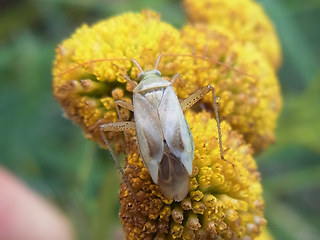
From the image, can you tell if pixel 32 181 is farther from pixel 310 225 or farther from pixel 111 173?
pixel 310 225

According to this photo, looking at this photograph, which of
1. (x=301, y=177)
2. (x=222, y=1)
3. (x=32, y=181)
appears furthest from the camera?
(x=301, y=177)

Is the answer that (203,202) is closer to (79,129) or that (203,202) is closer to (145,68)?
(145,68)

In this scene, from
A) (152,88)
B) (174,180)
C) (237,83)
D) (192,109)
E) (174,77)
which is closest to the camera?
(174,180)

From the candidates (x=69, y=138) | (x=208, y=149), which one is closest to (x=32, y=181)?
(x=69, y=138)

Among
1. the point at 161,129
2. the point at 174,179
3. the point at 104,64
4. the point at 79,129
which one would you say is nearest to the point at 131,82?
the point at 104,64

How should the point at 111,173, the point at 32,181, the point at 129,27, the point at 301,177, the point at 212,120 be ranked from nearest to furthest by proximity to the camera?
the point at 212,120
the point at 129,27
the point at 111,173
the point at 32,181
the point at 301,177

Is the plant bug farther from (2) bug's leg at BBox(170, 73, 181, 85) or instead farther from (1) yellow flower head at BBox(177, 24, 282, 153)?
(1) yellow flower head at BBox(177, 24, 282, 153)

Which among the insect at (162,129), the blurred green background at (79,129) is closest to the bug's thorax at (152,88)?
the insect at (162,129)
